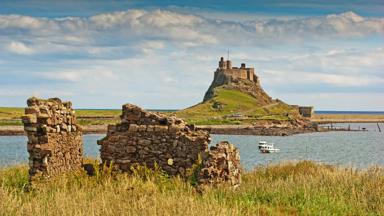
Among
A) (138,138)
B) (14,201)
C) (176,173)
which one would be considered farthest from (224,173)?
(14,201)

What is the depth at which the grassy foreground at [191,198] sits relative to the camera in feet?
33.2

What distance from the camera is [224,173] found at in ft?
50.2

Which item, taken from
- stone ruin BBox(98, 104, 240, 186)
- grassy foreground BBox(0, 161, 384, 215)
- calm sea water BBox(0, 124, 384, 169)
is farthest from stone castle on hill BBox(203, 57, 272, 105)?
grassy foreground BBox(0, 161, 384, 215)

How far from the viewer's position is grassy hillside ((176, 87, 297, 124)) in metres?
134

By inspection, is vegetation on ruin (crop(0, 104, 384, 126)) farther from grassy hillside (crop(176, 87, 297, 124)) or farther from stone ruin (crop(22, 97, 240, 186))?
stone ruin (crop(22, 97, 240, 186))

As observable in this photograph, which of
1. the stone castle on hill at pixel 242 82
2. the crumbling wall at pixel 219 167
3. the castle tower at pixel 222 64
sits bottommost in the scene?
the crumbling wall at pixel 219 167

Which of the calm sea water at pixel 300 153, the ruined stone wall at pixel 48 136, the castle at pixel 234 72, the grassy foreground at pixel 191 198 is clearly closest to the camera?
the grassy foreground at pixel 191 198

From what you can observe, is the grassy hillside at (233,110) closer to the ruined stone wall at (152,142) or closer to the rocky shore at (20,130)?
the rocky shore at (20,130)

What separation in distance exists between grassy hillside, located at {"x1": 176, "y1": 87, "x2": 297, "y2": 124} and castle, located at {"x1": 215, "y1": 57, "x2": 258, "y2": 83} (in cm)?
907

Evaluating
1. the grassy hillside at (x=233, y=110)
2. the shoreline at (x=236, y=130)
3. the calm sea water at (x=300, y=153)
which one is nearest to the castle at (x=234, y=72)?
the grassy hillside at (x=233, y=110)

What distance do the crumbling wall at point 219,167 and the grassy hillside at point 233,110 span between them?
10637 centimetres

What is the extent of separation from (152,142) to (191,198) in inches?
245

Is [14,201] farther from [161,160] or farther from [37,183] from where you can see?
[161,160]

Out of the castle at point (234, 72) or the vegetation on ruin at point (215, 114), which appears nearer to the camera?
the vegetation on ruin at point (215, 114)
